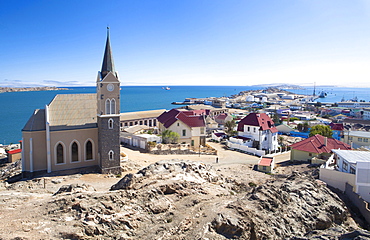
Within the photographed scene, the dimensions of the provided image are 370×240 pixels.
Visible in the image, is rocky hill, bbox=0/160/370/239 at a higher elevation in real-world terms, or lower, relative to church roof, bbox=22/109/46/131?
lower

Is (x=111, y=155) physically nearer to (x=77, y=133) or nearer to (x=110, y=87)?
(x=77, y=133)

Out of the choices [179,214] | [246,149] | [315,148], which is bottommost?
[246,149]

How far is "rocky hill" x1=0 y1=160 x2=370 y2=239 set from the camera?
12.4m

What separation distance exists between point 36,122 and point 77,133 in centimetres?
416

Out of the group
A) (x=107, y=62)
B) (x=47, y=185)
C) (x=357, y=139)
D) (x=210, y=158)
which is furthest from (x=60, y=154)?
(x=357, y=139)

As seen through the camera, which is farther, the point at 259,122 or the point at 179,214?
the point at 259,122

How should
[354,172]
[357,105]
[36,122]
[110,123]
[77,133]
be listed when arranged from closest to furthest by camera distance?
[354,172] → [36,122] → [77,133] → [110,123] → [357,105]

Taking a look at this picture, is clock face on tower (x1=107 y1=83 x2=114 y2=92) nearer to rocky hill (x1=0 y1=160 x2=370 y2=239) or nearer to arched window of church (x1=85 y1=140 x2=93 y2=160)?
arched window of church (x1=85 y1=140 x2=93 y2=160)

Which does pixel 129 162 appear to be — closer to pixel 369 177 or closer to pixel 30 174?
pixel 30 174

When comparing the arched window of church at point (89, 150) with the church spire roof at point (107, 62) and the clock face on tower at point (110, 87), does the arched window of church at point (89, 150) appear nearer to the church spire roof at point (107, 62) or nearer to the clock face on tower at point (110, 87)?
the clock face on tower at point (110, 87)

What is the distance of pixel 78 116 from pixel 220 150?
77.5 ft

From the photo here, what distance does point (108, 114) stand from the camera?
1189 inches

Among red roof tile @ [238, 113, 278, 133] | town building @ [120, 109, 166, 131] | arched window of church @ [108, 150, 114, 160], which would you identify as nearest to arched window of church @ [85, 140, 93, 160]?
arched window of church @ [108, 150, 114, 160]

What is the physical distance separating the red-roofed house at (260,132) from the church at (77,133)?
84.5ft
